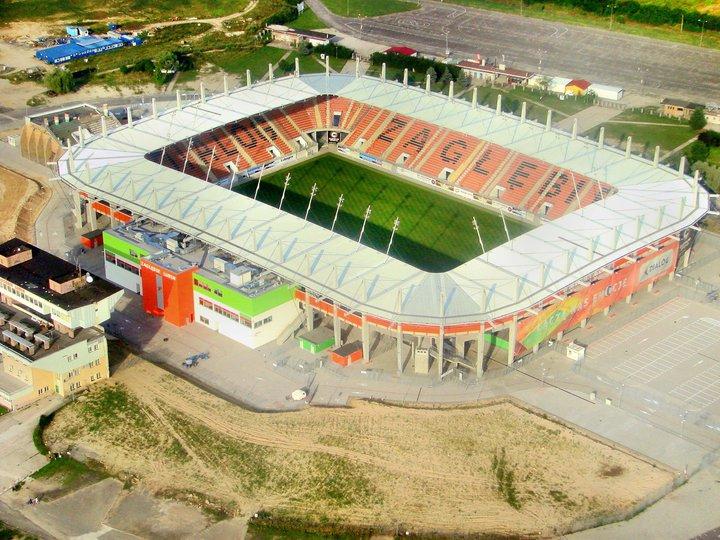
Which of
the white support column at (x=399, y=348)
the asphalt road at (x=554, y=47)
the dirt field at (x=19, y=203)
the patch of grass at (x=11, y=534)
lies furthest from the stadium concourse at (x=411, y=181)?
the asphalt road at (x=554, y=47)

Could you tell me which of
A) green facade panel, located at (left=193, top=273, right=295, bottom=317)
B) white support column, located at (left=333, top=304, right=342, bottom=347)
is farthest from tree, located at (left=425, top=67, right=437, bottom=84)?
white support column, located at (left=333, top=304, right=342, bottom=347)

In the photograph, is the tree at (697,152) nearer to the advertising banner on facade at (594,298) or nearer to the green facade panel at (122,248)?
the advertising banner on facade at (594,298)

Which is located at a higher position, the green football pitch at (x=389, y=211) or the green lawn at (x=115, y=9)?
the green lawn at (x=115, y=9)

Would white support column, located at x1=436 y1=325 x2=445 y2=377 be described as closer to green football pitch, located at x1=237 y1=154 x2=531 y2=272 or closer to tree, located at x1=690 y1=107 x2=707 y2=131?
green football pitch, located at x1=237 y1=154 x2=531 y2=272

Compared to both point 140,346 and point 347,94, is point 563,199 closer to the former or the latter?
point 347,94

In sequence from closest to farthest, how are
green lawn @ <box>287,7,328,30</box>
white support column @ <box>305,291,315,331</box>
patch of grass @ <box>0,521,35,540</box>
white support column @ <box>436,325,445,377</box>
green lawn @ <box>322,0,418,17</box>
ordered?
patch of grass @ <box>0,521,35,540</box> < white support column @ <box>436,325,445,377</box> < white support column @ <box>305,291,315,331</box> < green lawn @ <box>287,7,328,30</box> < green lawn @ <box>322,0,418,17</box>

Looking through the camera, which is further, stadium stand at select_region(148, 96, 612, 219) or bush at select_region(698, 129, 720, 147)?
bush at select_region(698, 129, 720, 147)

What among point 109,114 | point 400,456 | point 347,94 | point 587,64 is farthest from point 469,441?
point 587,64
